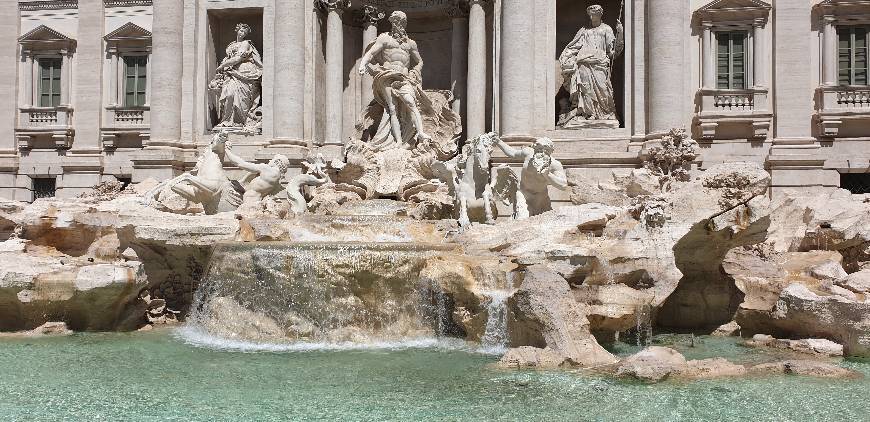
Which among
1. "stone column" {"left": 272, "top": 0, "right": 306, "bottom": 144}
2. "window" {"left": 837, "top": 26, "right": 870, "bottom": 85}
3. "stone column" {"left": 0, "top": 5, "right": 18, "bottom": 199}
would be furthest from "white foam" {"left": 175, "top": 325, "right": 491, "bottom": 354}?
"stone column" {"left": 0, "top": 5, "right": 18, "bottom": 199}

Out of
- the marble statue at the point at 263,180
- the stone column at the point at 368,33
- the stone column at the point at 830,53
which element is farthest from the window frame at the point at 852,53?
the marble statue at the point at 263,180

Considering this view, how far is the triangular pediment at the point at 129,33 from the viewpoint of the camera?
19.8 meters

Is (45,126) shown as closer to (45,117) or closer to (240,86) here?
(45,117)

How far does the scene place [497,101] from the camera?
17.4 m

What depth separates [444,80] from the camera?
19797 mm

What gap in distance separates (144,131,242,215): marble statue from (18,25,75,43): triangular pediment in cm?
809

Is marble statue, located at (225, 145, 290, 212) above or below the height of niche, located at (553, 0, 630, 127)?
below

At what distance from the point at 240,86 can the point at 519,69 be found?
270 inches

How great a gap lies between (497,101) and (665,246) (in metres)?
7.61

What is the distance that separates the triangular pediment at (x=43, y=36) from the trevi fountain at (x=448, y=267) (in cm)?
358

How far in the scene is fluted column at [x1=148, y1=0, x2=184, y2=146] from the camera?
18.5 metres

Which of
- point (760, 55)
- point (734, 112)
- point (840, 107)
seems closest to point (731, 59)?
point (760, 55)

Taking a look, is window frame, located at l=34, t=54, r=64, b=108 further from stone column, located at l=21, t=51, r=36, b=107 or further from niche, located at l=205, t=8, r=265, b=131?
niche, located at l=205, t=8, r=265, b=131

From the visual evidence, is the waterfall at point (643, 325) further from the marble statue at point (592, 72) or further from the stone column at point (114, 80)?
the stone column at point (114, 80)
